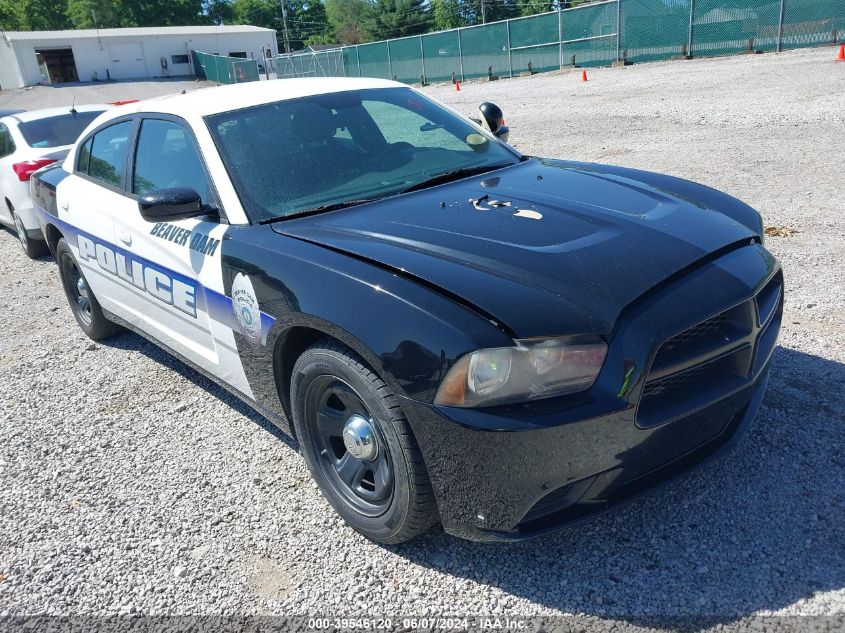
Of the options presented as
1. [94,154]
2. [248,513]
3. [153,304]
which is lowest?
[248,513]

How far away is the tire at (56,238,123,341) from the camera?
16.8 feet

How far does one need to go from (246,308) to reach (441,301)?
109 cm

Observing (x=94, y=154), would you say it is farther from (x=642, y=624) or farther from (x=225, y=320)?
(x=642, y=624)

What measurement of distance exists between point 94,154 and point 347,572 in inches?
135

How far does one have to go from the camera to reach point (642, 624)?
7.68ft

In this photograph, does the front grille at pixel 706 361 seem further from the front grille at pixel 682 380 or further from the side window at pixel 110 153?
the side window at pixel 110 153

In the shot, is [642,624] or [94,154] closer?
[642,624]

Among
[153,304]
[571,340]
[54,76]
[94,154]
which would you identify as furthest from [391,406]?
[54,76]

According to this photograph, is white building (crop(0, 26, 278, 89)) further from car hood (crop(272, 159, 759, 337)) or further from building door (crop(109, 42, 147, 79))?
car hood (crop(272, 159, 759, 337))

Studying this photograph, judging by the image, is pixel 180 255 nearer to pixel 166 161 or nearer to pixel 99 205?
pixel 166 161

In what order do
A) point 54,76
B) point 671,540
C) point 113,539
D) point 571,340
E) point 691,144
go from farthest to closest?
point 54,76 < point 691,144 < point 113,539 < point 671,540 < point 571,340

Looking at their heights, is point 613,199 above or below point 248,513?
above

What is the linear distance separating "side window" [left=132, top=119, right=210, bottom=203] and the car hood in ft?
2.41

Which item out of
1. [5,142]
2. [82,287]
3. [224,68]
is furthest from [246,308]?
[224,68]
